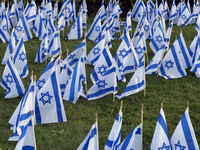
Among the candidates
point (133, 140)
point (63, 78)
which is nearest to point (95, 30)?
point (63, 78)

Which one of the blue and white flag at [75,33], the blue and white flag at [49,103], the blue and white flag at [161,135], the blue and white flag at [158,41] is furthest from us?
the blue and white flag at [75,33]

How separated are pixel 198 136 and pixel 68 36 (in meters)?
8.22

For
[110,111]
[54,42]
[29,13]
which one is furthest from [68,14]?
[110,111]

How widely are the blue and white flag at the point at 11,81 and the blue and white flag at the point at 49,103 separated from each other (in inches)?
83.8

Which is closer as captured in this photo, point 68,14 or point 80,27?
point 80,27

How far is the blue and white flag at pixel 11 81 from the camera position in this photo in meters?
9.19

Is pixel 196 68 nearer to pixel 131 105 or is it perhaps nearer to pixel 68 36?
pixel 131 105

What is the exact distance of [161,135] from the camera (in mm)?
5914

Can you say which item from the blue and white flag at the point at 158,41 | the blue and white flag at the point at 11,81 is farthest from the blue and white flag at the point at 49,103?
the blue and white flag at the point at 158,41

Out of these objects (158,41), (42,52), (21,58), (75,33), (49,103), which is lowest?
(49,103)

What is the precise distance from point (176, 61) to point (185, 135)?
190 inches

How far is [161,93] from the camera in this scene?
984 cm

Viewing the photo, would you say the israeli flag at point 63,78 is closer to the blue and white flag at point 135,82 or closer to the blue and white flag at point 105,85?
the blue and white flag at point 105,85

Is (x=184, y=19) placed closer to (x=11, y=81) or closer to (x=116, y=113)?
(x=116, y=113)
